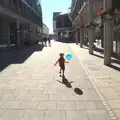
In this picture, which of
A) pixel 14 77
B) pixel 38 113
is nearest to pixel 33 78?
pixel 14 77

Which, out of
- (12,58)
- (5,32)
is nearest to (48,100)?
(12,58)

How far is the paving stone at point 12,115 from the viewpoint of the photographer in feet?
19.9

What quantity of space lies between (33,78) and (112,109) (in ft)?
17.9

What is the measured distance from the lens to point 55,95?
8242 millimetres

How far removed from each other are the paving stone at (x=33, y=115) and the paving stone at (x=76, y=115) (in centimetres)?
62

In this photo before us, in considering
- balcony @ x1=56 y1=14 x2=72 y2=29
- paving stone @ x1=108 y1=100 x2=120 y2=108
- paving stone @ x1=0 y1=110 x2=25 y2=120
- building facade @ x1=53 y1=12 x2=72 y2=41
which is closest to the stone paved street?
paving stone @ x1=0 y1=110 x2=25 y2=120

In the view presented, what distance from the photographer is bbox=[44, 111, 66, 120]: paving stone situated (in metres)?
6.03

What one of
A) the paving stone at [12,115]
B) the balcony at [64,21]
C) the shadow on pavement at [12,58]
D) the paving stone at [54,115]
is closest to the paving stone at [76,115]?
the paving stone at [54,115]

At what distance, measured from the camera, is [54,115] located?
6.25 metres

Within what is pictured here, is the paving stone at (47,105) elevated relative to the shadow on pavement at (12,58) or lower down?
lower down

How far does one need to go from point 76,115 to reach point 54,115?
20.5 inches

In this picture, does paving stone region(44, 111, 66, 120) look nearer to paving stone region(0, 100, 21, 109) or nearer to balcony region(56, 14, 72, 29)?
paving stone region(0, 100, 21, 109)

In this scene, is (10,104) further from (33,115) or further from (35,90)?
(35,90)

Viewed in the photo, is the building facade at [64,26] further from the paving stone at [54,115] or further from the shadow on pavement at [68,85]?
the paving stone at [54,115]
